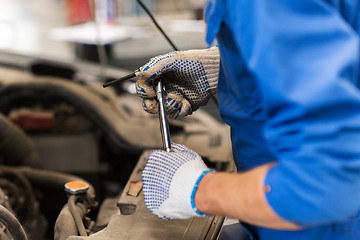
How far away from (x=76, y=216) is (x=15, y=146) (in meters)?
0.68

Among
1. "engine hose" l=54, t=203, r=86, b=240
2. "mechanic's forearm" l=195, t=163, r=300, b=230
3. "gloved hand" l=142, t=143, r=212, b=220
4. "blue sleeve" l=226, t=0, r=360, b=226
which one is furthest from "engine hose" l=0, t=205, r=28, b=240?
"blue sleeve" l=226, t=0, r=360, b=226

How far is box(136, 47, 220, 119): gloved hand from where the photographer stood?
2.81 ft

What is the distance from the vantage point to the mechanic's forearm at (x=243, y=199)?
0.58 meters

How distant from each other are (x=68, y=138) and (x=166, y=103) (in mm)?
1026

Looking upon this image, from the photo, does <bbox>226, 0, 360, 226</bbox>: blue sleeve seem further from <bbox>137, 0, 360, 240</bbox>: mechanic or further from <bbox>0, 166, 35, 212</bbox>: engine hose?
<bbox>0, 166, 35, 212</bbox>: engine hose

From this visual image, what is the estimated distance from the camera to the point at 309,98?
0.53m

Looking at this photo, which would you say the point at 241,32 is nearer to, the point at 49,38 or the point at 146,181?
the point at 146,181

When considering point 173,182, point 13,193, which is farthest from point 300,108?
point 13,193

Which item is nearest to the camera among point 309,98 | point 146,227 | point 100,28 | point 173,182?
point 309,98

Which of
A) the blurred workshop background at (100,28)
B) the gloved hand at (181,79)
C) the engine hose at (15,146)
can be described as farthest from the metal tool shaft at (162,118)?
the blurred workshop background at (100,28)

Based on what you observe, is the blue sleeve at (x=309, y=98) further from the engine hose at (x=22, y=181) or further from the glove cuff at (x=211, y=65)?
the engine hose at (x=22, y=181)

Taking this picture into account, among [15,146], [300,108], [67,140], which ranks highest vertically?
[300,108]

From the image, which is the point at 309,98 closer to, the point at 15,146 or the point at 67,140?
the point at 15,146

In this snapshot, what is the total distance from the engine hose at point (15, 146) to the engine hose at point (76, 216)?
1.96 ft
